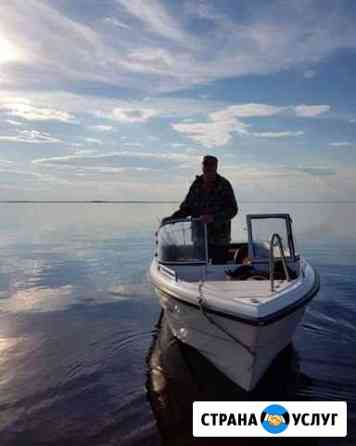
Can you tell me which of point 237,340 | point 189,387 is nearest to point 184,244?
point 189,387

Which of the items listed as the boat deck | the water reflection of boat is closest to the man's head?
the boat deck

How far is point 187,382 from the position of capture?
22.7 feet

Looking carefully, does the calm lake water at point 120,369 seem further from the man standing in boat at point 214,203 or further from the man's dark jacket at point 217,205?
the man's dark jacket at point 217,205

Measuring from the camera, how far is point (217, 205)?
29.8 ft

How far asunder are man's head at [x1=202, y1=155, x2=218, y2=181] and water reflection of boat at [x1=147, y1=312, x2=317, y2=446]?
3.46m

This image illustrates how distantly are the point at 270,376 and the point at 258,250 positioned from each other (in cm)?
246

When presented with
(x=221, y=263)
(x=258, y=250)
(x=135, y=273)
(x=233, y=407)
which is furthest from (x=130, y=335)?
(x=135, y=273)

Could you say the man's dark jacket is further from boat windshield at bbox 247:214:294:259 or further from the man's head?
boat windshield at bbox 247:214:294:259

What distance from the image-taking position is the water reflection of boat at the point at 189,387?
18.0 feet

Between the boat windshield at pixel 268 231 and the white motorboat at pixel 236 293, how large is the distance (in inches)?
0.8

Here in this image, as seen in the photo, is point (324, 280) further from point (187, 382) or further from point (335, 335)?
point (187, 382)

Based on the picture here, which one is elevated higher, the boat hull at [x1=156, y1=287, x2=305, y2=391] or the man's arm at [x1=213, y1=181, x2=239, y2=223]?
the man's arm at [x1=213, y1=181, x2=239, y2=223]

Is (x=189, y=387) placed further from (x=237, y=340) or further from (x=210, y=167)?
(x=210, y=167)

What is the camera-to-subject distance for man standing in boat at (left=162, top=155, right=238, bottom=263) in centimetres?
878
